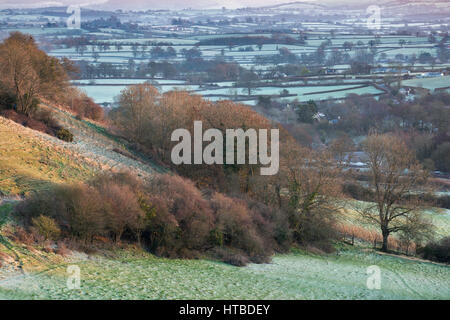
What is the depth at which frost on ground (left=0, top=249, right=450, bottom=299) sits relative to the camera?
14.3 meters

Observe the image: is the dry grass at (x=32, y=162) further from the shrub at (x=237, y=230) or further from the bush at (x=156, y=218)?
the shrub at (x=237, y=230)

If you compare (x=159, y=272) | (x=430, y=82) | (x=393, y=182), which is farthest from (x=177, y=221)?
(x=430, y=82)

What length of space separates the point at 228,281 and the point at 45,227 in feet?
20.7

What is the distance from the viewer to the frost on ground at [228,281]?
47.0 ft

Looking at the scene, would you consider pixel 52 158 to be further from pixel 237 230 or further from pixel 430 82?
pixel 430 82

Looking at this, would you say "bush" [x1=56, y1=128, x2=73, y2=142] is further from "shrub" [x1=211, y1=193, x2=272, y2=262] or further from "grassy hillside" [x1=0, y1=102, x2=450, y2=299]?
"shrub" [x1=211, y1=193, x2=272, y2=262]

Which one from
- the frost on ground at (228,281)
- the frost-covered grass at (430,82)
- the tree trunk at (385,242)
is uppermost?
the frost-covered grass at (430,82)

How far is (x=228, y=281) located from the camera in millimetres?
16922

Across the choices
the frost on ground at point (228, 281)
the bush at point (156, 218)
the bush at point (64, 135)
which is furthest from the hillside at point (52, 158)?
the frost on ground at point (228, 281)

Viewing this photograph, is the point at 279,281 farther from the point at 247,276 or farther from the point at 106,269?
the point at 106,269

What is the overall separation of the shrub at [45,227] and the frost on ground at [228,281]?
1556 millimetres

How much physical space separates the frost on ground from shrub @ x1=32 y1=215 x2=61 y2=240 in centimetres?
156
